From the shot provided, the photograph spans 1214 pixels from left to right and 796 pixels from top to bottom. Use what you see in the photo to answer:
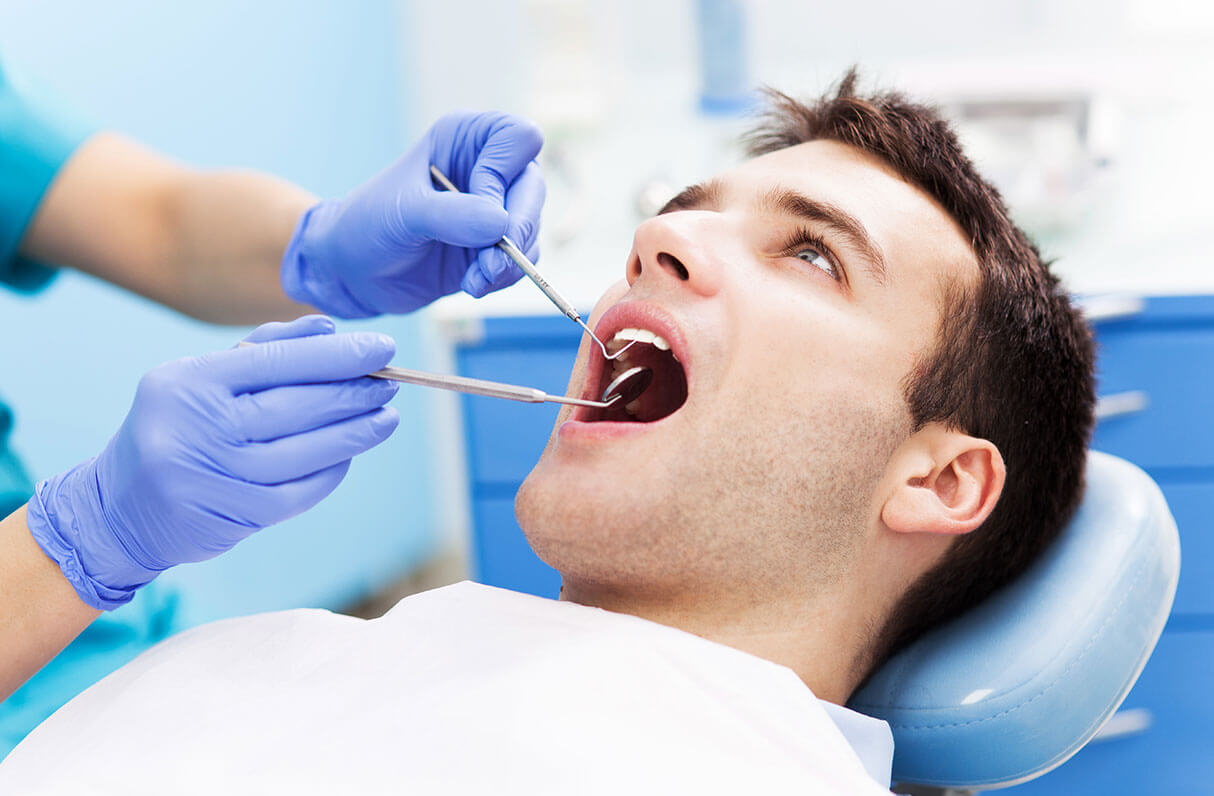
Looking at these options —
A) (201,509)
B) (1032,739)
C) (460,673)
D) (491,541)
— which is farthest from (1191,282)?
(201,509)

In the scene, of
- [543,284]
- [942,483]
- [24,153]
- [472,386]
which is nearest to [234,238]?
[24,153]

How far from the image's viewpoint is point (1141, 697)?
165 centimetres

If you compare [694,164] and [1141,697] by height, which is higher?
[694,164]

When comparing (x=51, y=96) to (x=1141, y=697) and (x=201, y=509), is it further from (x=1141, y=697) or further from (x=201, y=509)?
(x=1141, y=697)

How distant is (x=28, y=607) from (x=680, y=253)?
0.65m

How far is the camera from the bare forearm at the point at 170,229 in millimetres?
1314

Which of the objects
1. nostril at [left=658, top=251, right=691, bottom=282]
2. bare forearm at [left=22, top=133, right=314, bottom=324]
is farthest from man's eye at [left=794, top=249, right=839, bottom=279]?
bare forearm at [left=22, top=133, right=314, bottom=324]

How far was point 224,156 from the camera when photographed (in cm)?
230

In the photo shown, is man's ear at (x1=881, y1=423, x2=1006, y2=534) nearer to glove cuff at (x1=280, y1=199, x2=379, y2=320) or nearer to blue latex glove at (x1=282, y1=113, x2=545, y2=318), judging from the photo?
blue latex glove at (x1=282, y1=113, x2=545, y2=318)

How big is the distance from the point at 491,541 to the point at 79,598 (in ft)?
2.97

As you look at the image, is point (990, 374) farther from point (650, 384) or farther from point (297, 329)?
point (297, 329)

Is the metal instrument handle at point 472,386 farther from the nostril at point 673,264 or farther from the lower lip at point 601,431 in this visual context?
the nostril at point 673,264

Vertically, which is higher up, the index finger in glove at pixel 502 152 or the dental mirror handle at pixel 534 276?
the index finger in glove at pixel 502 152

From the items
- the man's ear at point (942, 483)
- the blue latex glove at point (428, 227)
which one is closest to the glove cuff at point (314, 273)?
the blue latex glove at point (428, 227)
